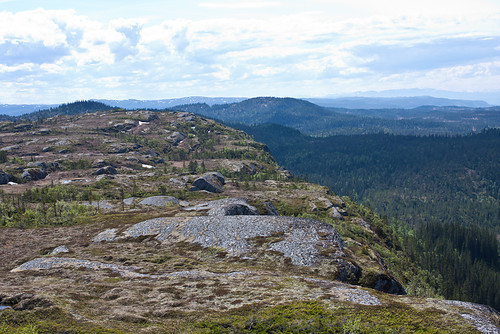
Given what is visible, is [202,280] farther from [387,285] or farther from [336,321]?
[387,285]

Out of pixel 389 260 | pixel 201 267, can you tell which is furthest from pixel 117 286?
pixel 389 260

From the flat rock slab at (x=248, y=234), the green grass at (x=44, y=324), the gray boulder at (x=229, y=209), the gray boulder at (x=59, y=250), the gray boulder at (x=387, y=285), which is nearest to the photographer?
the green grass at (x=44, y=324)

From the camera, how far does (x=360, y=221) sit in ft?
532

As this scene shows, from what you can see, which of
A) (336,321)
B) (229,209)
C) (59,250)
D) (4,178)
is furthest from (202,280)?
(4,178)

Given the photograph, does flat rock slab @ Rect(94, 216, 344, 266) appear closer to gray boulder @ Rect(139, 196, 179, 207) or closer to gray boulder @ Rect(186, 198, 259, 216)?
gray boulder @ Rect(186, 198, 259, 216)

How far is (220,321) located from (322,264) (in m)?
26.5

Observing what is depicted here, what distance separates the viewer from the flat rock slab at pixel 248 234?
190ft

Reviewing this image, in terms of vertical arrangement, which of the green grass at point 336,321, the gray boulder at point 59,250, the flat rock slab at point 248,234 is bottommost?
the gray boulder at point 59,250

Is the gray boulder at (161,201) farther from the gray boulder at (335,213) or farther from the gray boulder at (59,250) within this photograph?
the gray boulder at (335,213)

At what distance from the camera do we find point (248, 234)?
65.4 meters

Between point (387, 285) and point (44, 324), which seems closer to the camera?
point (44, 324)

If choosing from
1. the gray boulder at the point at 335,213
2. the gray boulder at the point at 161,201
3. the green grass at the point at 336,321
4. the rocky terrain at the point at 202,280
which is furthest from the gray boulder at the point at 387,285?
the gray boulder at the point at 335,213

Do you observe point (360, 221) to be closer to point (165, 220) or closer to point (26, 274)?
point (165, 220)

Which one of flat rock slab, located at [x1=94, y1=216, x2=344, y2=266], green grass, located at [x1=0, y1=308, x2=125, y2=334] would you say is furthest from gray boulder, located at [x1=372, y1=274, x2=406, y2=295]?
green grass, located at [x1=0, y1=308, x2=125, y2=334]
